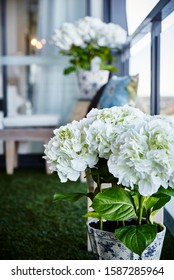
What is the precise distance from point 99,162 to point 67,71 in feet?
9.07

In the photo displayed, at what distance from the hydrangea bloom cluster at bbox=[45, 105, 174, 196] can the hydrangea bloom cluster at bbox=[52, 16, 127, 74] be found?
238 cm

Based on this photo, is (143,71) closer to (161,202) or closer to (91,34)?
(91,34)

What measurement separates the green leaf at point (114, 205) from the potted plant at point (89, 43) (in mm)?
2528

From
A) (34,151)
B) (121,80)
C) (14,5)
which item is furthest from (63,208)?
(14,5)

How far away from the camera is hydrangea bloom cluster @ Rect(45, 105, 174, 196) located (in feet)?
3.58

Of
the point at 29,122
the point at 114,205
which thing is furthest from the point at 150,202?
the point at 29,122

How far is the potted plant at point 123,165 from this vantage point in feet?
3.59

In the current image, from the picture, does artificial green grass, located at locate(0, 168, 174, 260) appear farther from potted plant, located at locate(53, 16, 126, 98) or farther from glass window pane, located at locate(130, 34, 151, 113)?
potted plant, located at locate(53, 16, 126, 98)

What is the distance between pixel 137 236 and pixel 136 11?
247cm

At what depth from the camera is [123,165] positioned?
112cm

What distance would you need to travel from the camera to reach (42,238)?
7.10ft

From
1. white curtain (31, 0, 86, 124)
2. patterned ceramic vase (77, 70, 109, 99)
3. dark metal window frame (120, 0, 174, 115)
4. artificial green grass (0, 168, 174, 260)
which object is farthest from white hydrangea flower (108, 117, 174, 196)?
white curtain (31, 0, 86, 124)
